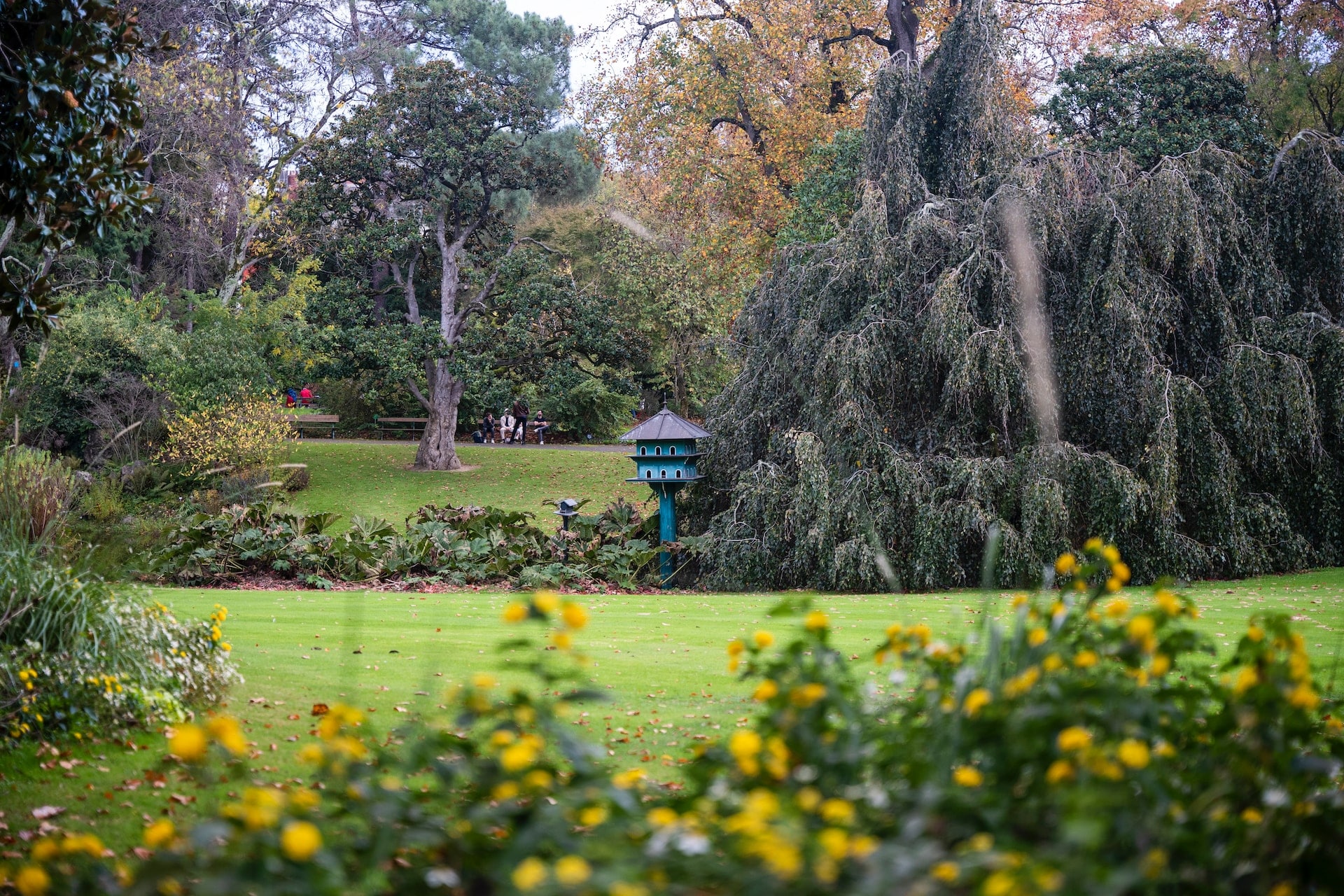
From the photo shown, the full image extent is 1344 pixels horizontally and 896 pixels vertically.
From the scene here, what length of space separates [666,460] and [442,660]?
6.14 meters

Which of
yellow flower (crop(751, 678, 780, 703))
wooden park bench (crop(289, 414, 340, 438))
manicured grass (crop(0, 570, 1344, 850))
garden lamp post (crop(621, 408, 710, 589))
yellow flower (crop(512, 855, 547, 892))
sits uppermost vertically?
wooden park bench (crop(289, 414, 340, 438))

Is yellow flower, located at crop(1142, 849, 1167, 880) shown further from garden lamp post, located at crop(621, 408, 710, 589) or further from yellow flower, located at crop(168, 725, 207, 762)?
garden lamp post, located at crop(621, 408, 710, 589)

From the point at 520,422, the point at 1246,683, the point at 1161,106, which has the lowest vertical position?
the point at 1246,683

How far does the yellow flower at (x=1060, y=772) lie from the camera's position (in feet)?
5.72

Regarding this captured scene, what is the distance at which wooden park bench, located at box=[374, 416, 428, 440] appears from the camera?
2917 centimetres

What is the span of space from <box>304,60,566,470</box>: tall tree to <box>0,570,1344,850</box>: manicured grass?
1311 centimetres

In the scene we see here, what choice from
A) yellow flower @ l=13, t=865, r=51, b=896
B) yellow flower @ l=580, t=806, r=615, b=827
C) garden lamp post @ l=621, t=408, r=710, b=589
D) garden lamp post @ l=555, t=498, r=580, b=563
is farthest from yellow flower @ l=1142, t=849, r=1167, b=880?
garden lamp post @ l=555, t=498, r=580, b=563

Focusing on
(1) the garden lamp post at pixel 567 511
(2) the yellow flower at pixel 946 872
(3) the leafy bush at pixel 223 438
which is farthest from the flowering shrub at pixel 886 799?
(3) the leafy bush at pixel 223 438

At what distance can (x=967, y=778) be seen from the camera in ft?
5.85

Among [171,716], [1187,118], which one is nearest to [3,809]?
[171,716]

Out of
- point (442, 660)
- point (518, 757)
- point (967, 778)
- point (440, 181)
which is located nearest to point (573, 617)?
point (518, 757)

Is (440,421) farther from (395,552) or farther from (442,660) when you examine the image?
(442,660)

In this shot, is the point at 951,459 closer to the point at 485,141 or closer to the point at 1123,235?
the point at 1123,235

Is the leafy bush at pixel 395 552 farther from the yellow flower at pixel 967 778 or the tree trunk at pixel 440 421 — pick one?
the tree trunk at pixel 440 421
